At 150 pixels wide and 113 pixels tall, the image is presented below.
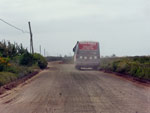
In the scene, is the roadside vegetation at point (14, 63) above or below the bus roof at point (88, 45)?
below

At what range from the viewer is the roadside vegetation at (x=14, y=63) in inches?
1096

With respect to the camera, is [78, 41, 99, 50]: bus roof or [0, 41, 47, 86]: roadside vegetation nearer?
[0, 41, 47, 86]: roadside vegetation

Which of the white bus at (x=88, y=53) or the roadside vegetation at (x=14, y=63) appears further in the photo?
the white bus at (x=88, y=53)

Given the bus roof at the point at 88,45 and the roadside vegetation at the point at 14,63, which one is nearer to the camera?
the roadside vegetation at the point at 14,63

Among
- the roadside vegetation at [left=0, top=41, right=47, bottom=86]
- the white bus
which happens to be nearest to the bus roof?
the white bus

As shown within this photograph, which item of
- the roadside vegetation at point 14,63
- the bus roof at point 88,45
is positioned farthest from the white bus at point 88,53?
the roadside vegetation at point 14,63

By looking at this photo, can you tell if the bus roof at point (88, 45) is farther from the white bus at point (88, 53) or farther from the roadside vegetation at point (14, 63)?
the roadside vegetation at point (14, 63)

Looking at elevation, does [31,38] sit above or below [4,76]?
above

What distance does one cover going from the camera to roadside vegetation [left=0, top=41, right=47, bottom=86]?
1096 inches

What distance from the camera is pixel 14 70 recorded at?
31.9 metres

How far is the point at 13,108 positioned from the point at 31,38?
49.2 metres

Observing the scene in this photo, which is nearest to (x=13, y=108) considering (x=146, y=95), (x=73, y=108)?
(x=73, y=108)

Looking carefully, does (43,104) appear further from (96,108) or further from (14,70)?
(14,70)

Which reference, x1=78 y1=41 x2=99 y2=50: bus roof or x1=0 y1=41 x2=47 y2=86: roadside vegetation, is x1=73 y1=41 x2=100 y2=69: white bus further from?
x1=0 y1=41 x2=47 y2=86: roadside vegetation
